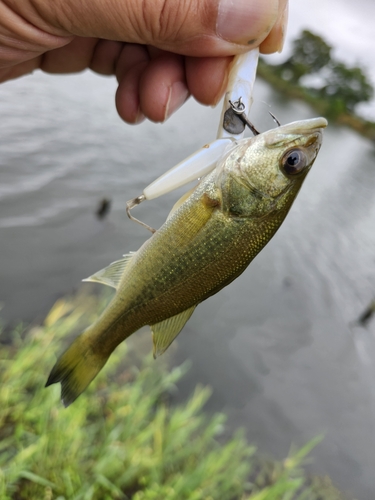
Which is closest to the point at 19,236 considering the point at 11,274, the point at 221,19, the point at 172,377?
the point at 11,274

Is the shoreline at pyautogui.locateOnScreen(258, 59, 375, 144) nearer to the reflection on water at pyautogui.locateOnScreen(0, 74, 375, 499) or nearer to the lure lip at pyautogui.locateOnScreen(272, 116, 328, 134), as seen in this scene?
the reflection on water at pyautogui.locateOnScreen(0, 74, 375, 499)

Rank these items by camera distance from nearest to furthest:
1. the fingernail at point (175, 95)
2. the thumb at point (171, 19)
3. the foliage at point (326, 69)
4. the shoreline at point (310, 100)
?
the thumb at point (171, 19), the fingernail at point (175, 95), the shoreline at point (310, 100), the foliage at point (326, 69)

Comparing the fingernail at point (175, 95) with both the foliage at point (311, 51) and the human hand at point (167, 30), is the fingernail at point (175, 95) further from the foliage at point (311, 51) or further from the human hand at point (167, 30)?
the foliage at point (311, 51)

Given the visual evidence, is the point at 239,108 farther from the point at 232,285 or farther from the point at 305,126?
the point at 232,285

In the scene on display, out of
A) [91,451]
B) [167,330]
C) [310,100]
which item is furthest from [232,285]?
[310,100]

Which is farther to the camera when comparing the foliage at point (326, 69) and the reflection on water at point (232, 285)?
the foliage at point (326, 69)

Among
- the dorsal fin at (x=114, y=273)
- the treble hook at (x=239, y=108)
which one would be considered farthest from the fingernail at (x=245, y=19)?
the dorsal fin at (x=114, y=273)

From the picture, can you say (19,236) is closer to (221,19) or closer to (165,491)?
(165,491)
